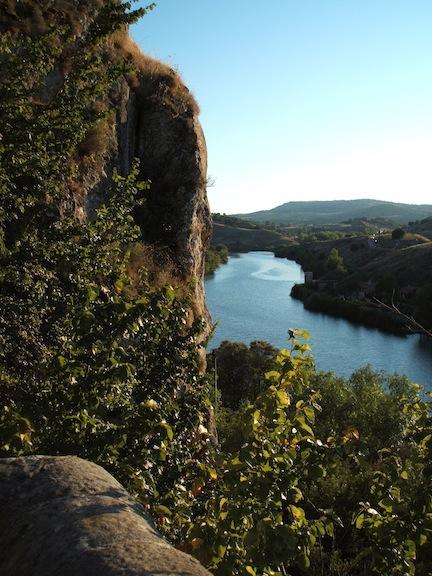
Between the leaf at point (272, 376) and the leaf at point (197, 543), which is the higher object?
the leaf at point (272, 376)

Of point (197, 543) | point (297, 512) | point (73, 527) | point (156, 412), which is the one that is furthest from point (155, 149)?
point (73, 527)

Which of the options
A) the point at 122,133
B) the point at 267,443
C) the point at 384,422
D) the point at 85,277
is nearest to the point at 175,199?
the point at 122,133

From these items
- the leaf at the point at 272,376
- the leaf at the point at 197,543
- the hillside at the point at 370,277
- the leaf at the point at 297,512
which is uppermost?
the leaf at the point at 272,376

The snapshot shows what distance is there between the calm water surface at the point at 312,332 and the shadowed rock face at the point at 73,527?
206 ft

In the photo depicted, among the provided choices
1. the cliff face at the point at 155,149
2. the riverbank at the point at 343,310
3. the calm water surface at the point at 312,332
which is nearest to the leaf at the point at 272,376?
the cliff face at the point at 155,149

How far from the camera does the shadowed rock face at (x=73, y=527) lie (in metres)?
3.25

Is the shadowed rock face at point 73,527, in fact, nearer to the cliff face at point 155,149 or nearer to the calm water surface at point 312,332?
the cliff face at point 155,149

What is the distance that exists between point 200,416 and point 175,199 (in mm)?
14006

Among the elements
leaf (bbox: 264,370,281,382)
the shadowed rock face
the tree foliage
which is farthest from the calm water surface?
the shadowed rock face

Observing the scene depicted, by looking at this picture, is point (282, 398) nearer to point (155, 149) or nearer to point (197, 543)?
point (197, 543)

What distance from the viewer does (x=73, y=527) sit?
3605 mm

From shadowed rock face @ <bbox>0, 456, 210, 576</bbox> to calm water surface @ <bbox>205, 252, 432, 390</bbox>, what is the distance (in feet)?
206

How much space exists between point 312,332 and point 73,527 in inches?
3521

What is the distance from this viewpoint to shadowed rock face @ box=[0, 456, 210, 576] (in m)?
3.25
